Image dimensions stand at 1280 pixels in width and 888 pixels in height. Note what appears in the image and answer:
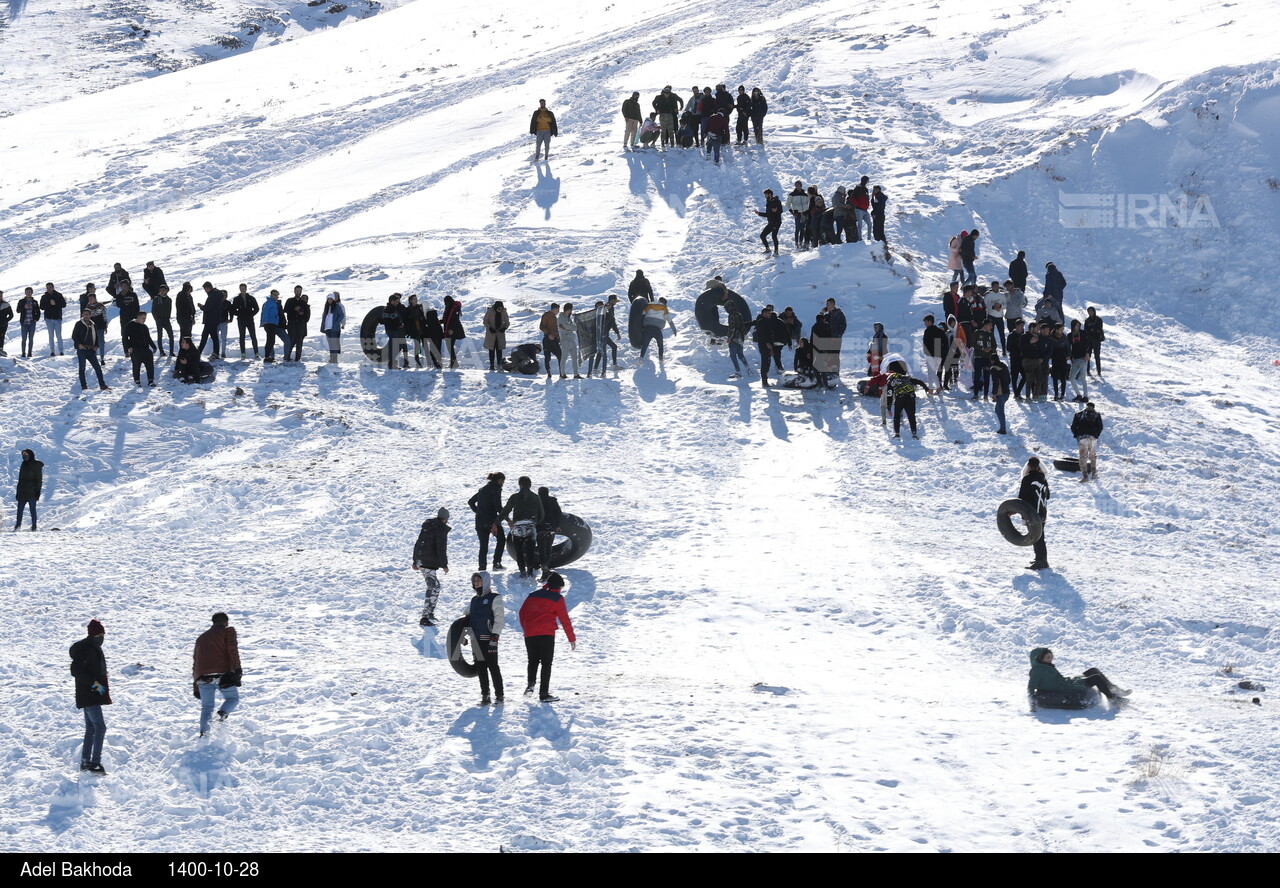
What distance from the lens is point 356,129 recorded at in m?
43.8

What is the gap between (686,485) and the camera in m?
20.5

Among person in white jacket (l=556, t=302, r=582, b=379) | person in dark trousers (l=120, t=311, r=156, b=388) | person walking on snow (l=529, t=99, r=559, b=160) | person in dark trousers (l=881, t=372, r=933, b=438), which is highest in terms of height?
person walking on snow (l=529, t=99, r=559, b=160)

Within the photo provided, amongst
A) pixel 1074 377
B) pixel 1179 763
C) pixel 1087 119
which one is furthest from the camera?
pixel 1087 119

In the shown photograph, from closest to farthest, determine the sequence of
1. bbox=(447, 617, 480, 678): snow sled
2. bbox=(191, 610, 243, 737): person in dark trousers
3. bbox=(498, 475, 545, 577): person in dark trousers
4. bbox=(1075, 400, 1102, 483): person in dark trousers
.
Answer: bbox=(191, 610, 243, 737): person in dark trousers < bbox=(447, 617, 480, 678): snow sled < bbox=(498, 475, 545, 577): person in dark trousers < bbox=(1075, 400, 1102, 483): person in dark trousers

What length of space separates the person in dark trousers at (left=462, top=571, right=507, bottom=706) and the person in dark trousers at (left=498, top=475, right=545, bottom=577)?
3.34 metres

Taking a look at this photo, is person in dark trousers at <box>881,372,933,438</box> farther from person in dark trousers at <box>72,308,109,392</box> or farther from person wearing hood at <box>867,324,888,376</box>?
person in dark trousers at <box>72,308,109,392</box>

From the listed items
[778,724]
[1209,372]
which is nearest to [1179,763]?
[778,724]

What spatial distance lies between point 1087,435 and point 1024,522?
368 cm

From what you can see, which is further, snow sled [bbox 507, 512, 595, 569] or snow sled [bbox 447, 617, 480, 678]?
snow sled [bbox 507, 512, 595, 569]

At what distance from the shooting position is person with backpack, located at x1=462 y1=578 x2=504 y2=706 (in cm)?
1275

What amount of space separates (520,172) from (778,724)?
26778 mm

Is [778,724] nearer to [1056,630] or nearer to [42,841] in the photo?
[1056,630]

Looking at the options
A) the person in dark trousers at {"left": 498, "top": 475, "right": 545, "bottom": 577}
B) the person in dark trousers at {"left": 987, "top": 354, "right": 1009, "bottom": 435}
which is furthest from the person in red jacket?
the person in dark trousers at {"left": 987, "top": 354, "right": 1009, "bottom": 435}

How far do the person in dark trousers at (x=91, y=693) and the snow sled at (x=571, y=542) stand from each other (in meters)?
6.32
